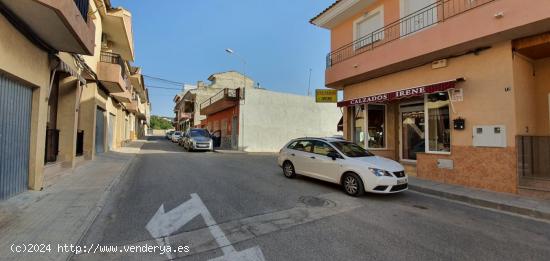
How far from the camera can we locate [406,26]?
1036 centimetres

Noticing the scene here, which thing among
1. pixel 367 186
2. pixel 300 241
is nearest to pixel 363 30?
pixel 367 186

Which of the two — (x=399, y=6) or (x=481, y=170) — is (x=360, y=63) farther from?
(x=481, y=170)

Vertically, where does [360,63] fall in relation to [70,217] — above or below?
above

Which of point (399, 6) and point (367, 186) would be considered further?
point (399, 6)

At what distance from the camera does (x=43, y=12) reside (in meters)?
5.16

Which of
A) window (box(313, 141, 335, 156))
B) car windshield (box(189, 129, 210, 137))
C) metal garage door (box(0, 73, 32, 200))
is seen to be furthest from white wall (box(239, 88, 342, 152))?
metal garage door (box(0, 73, 32, 200))

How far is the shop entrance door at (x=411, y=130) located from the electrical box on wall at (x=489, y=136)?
7.43 feet

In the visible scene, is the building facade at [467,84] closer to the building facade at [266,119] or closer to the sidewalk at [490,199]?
the sidewalk at [490,199]

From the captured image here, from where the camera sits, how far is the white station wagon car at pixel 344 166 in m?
6.91

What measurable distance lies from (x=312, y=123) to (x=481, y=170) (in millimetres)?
19940

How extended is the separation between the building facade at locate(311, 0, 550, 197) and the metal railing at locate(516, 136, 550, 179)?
22mm

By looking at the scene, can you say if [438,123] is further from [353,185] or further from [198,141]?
[198,141]

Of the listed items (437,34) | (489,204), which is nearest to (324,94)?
(437,34)

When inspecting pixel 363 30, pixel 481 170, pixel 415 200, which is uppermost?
pixel 363 30
